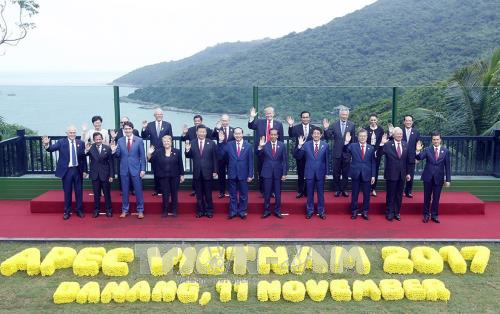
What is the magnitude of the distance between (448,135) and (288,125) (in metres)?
3.85

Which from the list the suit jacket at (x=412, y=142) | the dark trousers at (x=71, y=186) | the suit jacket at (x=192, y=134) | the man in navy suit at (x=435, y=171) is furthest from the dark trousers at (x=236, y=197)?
the man in navy suit at (x=435, y=171)

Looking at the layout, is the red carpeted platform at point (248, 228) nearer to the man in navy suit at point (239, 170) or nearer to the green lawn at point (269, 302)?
the man in navy suit at point (239, 170)

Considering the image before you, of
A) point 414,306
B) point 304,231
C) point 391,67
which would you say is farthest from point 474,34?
point 414,306

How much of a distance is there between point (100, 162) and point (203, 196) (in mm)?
2013

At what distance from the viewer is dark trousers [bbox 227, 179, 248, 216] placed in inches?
400

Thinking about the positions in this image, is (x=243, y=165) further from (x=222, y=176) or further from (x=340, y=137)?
(x=340, y=137)

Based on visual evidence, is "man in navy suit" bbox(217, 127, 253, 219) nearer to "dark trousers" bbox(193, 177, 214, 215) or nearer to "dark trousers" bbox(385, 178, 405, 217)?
"dark trousers" bbox(193, 177, 214, 215)

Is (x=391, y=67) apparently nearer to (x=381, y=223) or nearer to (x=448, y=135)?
(x=448, y=135)

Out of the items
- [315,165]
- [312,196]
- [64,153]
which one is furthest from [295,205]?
[64,153]

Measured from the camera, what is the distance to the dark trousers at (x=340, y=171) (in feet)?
35.8

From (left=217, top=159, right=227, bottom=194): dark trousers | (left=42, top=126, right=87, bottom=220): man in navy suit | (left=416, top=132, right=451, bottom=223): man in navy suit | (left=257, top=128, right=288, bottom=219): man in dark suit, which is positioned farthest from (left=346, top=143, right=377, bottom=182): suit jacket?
(left=42, top=126, right=87, bottom=220): man in navy suit

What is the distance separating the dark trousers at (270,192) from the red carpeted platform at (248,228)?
20 centimetres

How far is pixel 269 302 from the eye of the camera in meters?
6.78

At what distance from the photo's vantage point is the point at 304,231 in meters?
9.45
